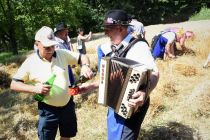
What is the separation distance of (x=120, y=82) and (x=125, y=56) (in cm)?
33

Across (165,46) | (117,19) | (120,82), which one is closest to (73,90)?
(120,82)

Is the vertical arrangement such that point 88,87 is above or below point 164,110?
above

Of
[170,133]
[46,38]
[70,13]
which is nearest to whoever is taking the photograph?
[46,38]

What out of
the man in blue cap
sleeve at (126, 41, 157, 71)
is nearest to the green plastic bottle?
the man in blue cap

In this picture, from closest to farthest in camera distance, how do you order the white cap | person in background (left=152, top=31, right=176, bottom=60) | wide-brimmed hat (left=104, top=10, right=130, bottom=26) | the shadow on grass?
wide-brimmed hat (left=104, top=10, right=130, bottom=26)
the white cap
the shadow on grass
person in background (left=152, top=31, right=176, bottom=60)

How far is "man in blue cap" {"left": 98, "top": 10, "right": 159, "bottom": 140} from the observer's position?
165 inches

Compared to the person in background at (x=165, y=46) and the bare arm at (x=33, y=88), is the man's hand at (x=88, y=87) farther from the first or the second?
the person in background at (x=165, y=46)

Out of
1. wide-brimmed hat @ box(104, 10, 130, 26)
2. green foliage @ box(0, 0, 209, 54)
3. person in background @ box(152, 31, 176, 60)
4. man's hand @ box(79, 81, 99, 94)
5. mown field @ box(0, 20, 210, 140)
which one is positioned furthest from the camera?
green foliage @ box(0, 0, 209, 54)

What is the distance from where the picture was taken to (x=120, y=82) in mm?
4168

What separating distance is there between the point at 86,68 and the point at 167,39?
6619 millimetres

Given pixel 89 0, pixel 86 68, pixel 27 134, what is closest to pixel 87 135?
pixel 27 134

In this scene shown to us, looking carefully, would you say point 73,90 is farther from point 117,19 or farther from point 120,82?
point 117,19

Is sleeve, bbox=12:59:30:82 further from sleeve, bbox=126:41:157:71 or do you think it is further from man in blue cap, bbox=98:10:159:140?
sleeve, bbox=126:41:157:71

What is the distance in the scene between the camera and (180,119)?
23.9 ft
